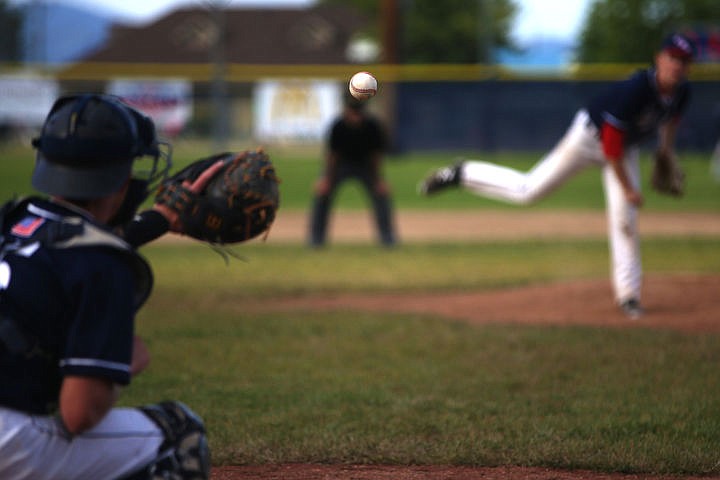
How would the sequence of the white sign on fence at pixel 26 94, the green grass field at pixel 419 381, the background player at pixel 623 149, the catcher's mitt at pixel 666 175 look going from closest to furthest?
the green grass field at pixel 419 381, the background player at pixel 623 149, the catcher's mitt at pixel 666 175, the white sign on fence at pixel 26 94

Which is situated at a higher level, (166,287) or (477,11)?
(477,11)

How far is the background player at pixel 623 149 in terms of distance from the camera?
7086 mm

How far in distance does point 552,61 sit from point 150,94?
2233 cm

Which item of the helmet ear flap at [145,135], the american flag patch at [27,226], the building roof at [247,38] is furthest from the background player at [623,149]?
the building roof at [247,38]

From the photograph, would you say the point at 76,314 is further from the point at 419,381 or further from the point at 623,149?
the point at 623,149

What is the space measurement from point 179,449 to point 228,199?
93 cm

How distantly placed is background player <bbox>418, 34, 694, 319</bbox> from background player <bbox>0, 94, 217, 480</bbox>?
500 centimetres

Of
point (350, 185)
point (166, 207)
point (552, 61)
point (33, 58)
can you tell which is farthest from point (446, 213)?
point (552, 61)

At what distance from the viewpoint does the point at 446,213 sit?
1809cm

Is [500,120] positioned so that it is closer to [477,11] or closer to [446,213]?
[446,213]

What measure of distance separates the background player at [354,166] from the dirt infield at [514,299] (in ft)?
4.23

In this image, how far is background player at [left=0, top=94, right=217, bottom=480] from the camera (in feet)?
8.21

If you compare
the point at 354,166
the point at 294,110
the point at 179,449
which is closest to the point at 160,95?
the point at 294,110

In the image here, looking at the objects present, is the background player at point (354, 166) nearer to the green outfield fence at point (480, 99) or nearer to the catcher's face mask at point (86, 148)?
the catcher's face mask at point (86, 148)
